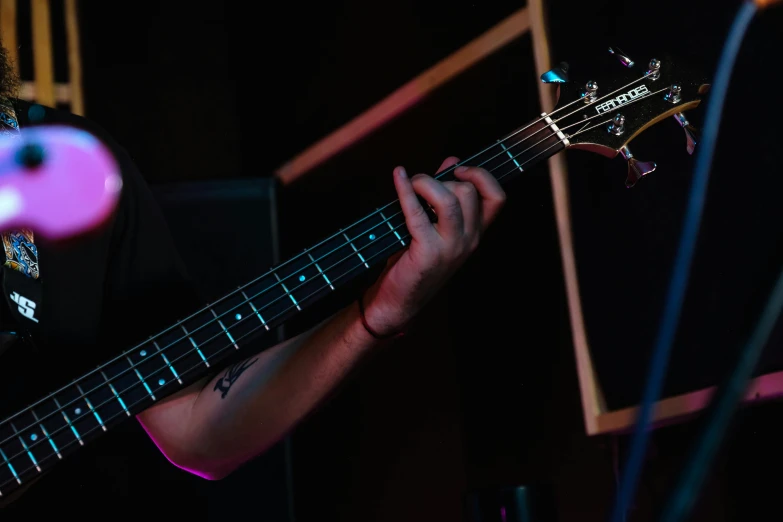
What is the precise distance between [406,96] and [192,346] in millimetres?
800

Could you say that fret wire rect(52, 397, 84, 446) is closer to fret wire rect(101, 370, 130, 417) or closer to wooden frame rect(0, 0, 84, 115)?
fret wire rect(101, 370, 130, 417)

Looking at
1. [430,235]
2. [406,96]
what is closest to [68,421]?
[430,235]

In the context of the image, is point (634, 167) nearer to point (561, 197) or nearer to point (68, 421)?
point (561, 197)

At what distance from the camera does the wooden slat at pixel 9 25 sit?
1943mm

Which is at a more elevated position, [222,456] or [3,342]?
[3,342]

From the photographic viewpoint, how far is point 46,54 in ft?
6.53

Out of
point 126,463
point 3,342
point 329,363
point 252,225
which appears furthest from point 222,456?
point 252,225

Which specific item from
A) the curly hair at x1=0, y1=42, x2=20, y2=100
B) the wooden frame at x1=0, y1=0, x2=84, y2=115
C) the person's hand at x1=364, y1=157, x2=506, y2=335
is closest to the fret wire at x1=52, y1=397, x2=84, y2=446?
the person's hand at x1=364, y1=157, x2=506, y2=335

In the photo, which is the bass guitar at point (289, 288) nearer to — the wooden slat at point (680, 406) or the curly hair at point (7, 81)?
Answer: the wooden slat at point (680, 406)

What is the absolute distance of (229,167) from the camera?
6.47 feet

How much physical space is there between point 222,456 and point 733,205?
0.77 metres

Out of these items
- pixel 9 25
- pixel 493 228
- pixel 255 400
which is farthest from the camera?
pixel 9 25

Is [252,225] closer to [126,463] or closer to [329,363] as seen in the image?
[126,463]

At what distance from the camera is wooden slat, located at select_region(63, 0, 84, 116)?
6.44 feet
